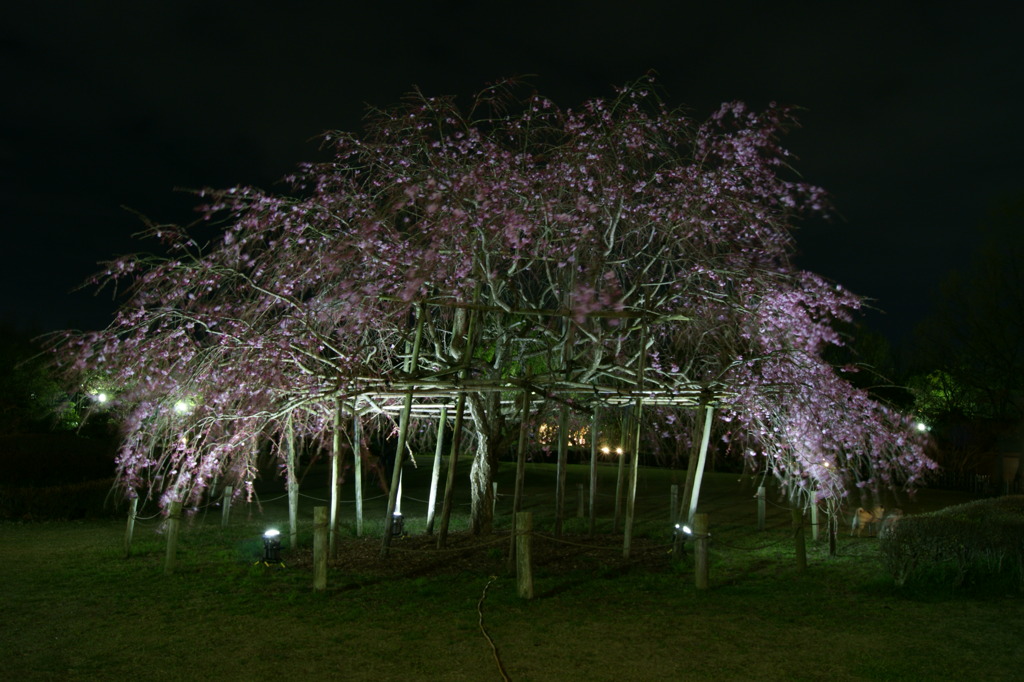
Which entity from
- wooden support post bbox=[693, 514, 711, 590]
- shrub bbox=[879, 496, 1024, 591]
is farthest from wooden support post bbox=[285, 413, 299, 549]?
shrub bbox=[879, 496, 1024, 591]

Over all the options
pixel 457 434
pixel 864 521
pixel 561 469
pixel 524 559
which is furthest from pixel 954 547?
pixel 457 434

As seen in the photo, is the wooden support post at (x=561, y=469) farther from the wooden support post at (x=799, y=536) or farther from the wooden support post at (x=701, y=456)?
the wooden support post at (x=799, y=536)

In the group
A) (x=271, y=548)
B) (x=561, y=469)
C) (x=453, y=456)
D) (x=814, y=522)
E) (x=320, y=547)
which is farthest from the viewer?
(x=814, y=522)

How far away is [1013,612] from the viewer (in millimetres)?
7734

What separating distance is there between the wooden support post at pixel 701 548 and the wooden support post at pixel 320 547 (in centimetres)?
429

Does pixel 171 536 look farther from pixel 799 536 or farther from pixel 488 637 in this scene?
pixel 799 536

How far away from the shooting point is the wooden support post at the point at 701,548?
862 centimetres

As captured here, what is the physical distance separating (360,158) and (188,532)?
7667 millimetres

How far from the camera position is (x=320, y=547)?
27.6 ft

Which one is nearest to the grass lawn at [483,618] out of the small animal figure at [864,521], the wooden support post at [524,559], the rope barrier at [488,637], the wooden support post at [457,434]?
the rope barrier at [488,637]

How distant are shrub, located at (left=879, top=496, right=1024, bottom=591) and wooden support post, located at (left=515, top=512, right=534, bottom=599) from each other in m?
4.36

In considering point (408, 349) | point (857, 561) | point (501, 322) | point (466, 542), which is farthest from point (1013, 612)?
point (408, 349)

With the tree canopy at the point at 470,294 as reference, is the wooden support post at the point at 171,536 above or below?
below

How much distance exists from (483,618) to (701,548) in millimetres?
2875
